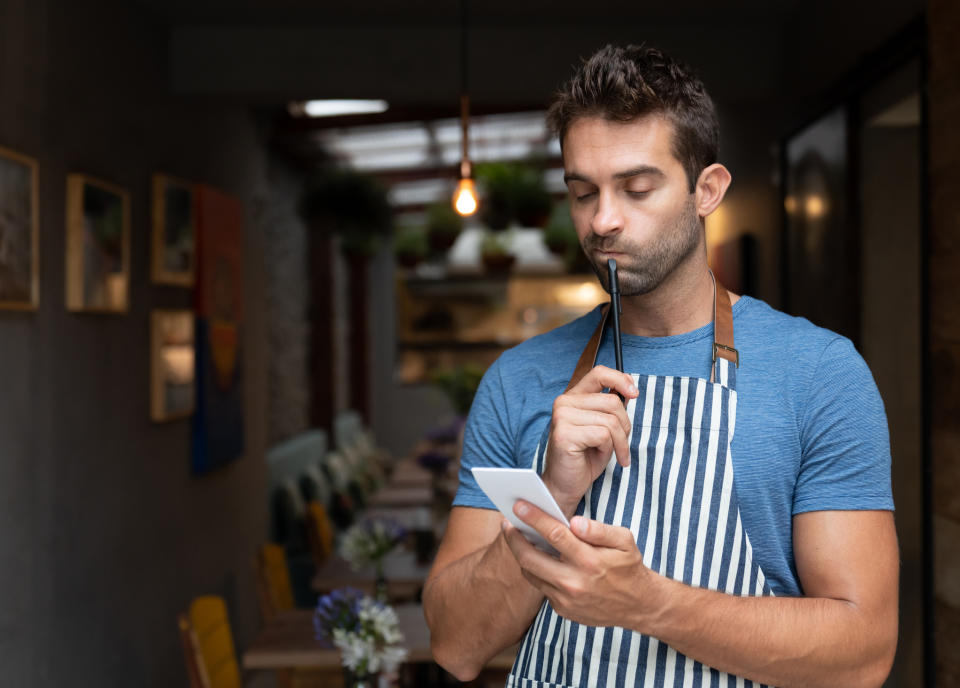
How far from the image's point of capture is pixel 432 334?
1111 cm

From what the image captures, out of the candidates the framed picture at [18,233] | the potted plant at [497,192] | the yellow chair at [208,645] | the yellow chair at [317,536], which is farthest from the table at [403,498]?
the framed picture at [18,233]

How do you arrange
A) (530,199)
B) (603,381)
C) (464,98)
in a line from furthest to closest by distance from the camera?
1. (530,199)
2. (464,98)
3. (603,381)

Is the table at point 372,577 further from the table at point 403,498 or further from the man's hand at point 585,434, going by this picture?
the man's hand at point 585,434

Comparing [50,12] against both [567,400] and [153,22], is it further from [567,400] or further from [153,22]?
[567,400]

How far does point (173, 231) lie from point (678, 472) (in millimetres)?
3120

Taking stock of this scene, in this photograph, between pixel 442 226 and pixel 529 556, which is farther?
pixel 442 226

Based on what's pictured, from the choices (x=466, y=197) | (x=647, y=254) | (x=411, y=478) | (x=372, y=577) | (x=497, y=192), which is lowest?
(x=411, y=478)

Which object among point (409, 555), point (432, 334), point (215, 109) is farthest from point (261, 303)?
point (432, 334)

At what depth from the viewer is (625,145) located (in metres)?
1.15

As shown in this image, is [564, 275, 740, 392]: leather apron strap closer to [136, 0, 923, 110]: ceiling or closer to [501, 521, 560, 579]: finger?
[501, 521, 560, 579]: finger

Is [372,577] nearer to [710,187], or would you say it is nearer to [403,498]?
[403,498]

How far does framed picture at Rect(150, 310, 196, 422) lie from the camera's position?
3701 mm

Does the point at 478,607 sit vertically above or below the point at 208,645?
above

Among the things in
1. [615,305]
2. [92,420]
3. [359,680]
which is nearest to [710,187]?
[615,305]
